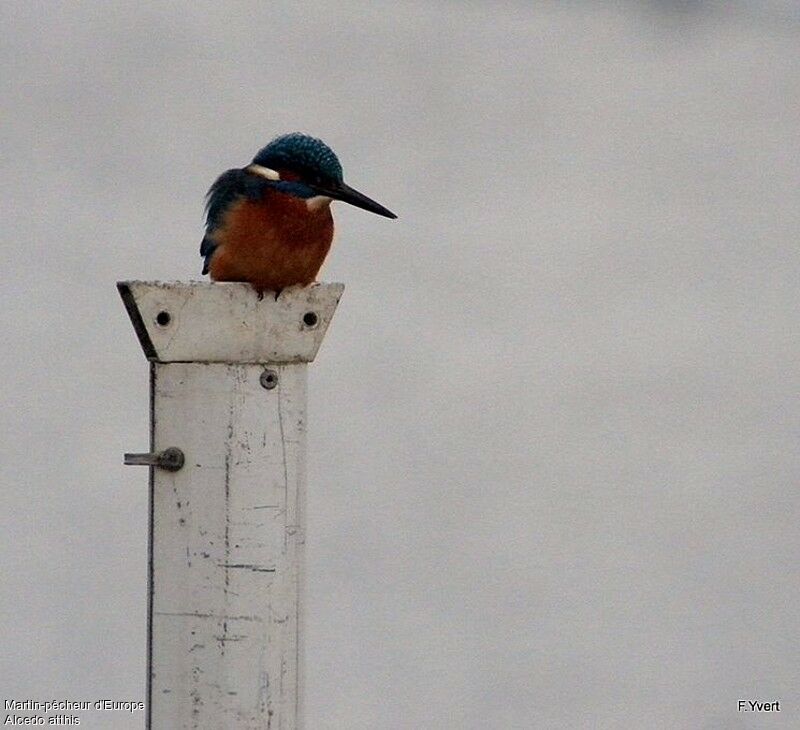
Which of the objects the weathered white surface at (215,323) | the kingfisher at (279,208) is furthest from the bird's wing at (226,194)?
the weathered white surface at (215,323)

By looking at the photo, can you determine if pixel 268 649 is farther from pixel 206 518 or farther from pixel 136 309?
pixel 136 309

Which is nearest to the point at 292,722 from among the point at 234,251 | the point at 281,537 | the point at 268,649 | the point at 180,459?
the point at 268,649

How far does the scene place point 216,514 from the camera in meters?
1.58

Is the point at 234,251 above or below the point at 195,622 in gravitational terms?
above

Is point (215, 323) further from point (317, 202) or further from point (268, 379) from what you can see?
point (317, 202)

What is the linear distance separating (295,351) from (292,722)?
370 millimetres

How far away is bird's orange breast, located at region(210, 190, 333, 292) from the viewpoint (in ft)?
6.54

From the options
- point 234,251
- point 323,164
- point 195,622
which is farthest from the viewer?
point 323,164

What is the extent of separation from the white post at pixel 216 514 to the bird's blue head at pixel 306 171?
638 mm

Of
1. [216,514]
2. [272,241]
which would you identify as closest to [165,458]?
[216,514]

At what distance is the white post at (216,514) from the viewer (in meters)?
1.58

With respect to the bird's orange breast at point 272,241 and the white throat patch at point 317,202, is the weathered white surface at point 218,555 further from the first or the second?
the white throat patch at point 317,202

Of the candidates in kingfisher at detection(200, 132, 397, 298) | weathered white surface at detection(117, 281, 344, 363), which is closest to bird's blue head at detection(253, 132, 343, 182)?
kingfisher at detection(200, 132, 397, 298)

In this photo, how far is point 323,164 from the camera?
2.23 meters
